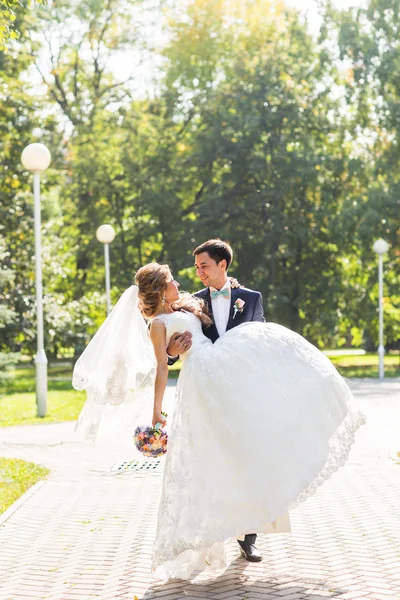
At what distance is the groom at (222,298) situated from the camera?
629 cm

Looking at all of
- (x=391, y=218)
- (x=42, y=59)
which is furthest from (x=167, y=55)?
(x=391, y=218)

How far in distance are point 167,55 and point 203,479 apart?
37407 millimetres

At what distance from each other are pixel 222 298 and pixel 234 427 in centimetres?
108

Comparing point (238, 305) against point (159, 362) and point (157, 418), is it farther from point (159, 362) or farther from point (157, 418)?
point (157, 418)

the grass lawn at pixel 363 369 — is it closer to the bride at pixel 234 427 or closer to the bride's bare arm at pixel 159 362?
the bride at pixel 234 427

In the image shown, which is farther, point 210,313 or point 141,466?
point 141,466

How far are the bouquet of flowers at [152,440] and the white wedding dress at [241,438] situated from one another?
0.26ft

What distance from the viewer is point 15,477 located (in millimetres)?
10250

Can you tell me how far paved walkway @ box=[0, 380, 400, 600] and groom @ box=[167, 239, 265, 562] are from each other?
1.89 ft

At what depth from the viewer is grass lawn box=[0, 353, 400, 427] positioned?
57.7ft

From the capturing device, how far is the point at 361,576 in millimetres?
5836

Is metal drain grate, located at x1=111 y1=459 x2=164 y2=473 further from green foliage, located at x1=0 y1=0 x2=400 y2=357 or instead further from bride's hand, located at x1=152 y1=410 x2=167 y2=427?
green foliage, located at x1=0 y1=0 x2=400 y2=357

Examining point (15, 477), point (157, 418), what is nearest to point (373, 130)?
point (15, 477)

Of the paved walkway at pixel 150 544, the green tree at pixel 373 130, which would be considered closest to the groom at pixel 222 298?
the paved walkway at pixel 150 544
